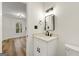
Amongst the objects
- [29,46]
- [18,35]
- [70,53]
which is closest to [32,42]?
[29,46]

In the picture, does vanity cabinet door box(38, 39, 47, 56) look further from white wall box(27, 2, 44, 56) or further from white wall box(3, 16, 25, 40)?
white wall box(3, 16, 25, 40)

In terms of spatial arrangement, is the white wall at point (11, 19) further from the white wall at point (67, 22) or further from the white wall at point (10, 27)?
the white wall at point (67, 22)

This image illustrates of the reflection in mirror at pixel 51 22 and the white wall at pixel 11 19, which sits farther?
the reflection in mirror at pixel 51 22

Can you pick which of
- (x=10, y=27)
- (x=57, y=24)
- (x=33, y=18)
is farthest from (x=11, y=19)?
(x=57, y=24)

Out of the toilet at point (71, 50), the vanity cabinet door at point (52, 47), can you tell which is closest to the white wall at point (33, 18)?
the vanity cabinet door at point (52, 47)

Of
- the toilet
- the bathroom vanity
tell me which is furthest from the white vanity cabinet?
the toilet

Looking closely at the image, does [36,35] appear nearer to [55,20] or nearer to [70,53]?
[55,20]

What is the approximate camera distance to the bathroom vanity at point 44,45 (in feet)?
3.52

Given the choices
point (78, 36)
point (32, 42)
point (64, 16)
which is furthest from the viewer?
point (32, 42)

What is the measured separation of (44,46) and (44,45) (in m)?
0.01

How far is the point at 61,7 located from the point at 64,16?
12cm

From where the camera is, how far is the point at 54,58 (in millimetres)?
979

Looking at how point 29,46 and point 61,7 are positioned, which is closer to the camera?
point 61,7

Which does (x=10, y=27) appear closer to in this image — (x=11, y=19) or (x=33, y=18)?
(x=11, y=19)
